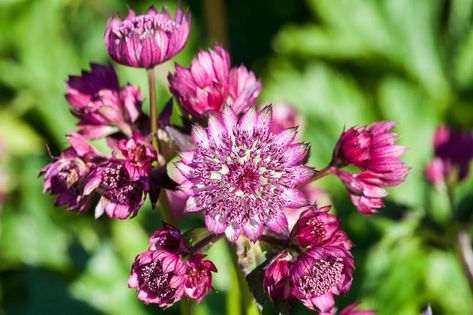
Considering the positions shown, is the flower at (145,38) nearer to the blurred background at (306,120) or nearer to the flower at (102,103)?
the flower at (102,103)

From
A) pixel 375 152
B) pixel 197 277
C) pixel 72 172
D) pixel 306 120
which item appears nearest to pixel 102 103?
pixel 72 172

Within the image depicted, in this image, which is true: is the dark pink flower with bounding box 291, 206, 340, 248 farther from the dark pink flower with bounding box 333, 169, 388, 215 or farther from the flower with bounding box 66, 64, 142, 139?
the flower with bounding box 66, 64, 142, 139

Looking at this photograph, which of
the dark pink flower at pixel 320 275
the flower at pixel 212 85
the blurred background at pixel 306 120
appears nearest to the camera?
the dark pink flower at pixel 320 275

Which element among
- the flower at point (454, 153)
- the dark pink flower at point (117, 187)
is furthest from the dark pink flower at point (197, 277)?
the flower at point (454, 153)

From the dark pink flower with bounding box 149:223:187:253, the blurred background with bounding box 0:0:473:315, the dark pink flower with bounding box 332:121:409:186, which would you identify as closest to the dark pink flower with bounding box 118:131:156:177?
the dark pink flower with bounding box 149:223:187:253

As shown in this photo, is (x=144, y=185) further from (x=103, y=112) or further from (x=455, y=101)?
(x=455, y=101)

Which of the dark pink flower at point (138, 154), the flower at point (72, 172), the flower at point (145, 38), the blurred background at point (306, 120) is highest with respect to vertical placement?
the flower at point (145, 38)

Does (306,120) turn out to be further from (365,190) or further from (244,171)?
(244,171)
